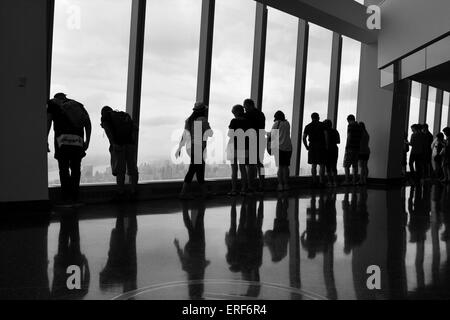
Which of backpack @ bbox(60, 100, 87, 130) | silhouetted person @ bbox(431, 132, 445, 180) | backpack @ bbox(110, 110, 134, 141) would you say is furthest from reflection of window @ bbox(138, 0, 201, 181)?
silhouetted person @ bbox(431, 132, 445, 180)

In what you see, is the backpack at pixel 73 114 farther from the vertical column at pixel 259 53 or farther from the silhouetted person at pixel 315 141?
the silhouetted person at pixel 315 141

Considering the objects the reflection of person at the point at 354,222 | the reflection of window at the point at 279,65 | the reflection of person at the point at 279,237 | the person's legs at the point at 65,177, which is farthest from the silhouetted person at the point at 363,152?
the person's legs at the point at 65,177

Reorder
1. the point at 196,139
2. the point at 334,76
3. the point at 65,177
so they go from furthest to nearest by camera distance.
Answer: the point at 334,76
the point at 196,139
the point at 65,177

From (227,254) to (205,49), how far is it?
18.5 ft

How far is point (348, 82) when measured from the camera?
11.7 meters

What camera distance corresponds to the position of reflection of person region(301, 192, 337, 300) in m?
2.38

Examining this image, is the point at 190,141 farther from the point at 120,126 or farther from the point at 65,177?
the point at 65,177

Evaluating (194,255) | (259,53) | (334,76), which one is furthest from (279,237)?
(334,76)

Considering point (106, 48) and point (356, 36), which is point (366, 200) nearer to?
point (106, 48)

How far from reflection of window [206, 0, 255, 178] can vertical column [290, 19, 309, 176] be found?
63.1 inches

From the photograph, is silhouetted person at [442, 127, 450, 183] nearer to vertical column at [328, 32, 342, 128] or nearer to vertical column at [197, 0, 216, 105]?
vertical column at [328, 32, 342, 128]

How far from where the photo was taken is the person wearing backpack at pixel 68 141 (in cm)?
544

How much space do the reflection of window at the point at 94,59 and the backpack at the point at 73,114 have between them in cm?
56
